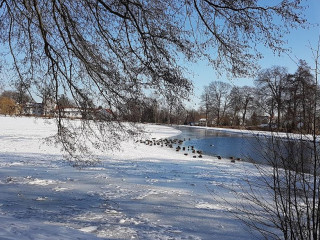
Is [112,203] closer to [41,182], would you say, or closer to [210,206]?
[210,206]

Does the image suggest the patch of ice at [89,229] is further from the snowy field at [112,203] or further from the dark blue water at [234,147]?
the dark blue water at [234,147]

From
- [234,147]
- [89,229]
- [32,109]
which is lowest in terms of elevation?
[234,147]

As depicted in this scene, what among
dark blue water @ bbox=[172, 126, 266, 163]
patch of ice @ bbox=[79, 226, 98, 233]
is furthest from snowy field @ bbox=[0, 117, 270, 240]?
dark blue water @ bbox=[172, 126, 266, 163]

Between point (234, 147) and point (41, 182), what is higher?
point (41, 182)

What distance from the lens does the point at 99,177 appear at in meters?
7.84

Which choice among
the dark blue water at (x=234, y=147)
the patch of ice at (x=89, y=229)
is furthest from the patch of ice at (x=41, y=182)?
the dark blue water at (x=234, y=147)

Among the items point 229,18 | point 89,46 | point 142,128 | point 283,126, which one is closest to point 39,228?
point 142,128

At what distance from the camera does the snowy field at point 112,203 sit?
4211mm

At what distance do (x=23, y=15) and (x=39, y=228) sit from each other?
4.44 m

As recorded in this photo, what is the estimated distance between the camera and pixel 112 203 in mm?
5602

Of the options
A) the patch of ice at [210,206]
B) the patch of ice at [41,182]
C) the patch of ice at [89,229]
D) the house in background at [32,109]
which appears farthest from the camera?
the patch of ice at [41,182]

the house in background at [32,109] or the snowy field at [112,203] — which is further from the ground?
the house in background at [32,109]

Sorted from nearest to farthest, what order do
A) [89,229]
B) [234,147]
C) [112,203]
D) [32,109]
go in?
1. [89,229]
2. [112,203]
3. [32,109]
4. [234,147]

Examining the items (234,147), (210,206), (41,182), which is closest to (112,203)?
(210,206)
